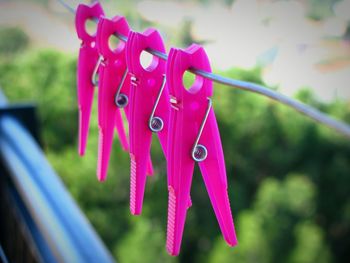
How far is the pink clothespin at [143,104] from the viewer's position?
33cm

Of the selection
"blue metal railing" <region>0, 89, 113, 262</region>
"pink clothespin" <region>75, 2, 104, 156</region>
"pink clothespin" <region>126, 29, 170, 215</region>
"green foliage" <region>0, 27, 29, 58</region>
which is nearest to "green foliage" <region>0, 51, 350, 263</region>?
"green foliage" <region>0, 27, 29, 58</region>

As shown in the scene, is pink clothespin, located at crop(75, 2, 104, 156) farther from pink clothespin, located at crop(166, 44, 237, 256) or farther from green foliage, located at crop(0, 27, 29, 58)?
green foliage, located at crop(0, 27, 29, 58)

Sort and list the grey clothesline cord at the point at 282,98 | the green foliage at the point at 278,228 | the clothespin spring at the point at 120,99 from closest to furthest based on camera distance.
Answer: the grey clothesline cord at the point at 282,98, the clothespin spring at the point at 120,99, the green foliage at the point at 278,228

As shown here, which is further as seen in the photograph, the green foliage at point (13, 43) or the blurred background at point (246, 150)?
the green foliage at point (13, 43)

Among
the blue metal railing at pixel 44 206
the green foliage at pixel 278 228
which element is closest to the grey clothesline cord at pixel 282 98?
the blue metal railing at pixel 44 206

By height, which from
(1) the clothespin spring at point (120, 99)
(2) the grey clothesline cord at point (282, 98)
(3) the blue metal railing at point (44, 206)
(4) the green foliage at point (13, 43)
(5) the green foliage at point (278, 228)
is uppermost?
(2) the grey clothesline cord at point (282, 98)

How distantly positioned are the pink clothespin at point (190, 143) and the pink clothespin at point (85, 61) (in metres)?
0.14

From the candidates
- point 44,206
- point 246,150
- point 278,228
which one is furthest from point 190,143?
point 246,150

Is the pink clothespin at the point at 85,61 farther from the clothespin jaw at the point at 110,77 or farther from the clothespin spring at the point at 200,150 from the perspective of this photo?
the clothespin spring at the point at 200,150

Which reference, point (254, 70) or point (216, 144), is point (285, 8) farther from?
point (216, 144)

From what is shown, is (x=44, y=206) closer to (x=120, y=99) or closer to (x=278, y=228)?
(x=120, y=99)

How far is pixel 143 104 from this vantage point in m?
0.34

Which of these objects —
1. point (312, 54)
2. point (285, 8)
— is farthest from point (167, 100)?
point (312, 54)

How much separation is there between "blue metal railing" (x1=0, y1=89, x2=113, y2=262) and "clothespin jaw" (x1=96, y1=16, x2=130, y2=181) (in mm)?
205
